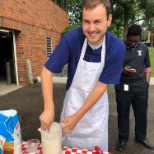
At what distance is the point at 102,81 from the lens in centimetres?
175

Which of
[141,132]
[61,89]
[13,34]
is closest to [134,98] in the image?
[141,132]

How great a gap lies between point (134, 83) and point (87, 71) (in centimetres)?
157

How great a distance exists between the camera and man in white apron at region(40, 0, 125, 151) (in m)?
1.53

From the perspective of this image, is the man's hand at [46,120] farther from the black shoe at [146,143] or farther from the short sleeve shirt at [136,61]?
the black shoe at [146,143]

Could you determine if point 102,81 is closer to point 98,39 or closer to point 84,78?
point 84,78

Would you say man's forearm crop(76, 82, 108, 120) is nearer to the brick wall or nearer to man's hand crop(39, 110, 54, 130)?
man's hand crop(39, 110, 54, 130)

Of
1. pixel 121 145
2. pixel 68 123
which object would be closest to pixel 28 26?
pixel 121 145

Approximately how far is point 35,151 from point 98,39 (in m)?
0.95

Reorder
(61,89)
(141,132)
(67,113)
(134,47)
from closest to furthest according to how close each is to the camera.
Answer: (67,113)
(134,47)
(141,132)
(61,89)

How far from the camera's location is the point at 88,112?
192cm

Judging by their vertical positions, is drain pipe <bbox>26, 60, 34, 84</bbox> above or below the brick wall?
below

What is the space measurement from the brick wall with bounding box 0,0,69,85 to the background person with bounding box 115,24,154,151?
15.7ft

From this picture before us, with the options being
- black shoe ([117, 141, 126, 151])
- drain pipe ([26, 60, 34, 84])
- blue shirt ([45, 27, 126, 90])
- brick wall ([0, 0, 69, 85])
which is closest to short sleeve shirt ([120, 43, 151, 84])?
black shoe ([117, 141, 126, 151])

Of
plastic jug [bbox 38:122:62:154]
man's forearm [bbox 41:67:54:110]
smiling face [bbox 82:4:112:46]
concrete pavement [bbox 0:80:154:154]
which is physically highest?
smiling face [bbox 82:4:112:46]
